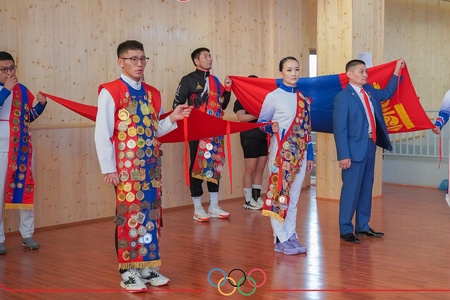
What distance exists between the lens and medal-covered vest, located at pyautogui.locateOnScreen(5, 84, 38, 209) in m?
5.42

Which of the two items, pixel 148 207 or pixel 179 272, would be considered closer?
pixel 148 207

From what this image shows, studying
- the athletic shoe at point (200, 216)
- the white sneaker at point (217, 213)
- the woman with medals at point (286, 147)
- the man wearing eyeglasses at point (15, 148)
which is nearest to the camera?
the woman with medals at point (286, 147)

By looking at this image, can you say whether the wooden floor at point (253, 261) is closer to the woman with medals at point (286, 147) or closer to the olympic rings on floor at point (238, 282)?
the olympic rings on floor at point (238, 282)

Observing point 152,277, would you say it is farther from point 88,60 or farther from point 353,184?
point 88,60

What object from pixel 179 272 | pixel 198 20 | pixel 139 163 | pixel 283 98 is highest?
pixel 198 20

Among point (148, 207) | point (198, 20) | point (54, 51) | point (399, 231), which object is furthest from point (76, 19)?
point (399, 231)

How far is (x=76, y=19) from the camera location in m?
6.54

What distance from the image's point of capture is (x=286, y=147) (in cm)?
512

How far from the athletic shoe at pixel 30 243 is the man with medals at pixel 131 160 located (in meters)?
1.57

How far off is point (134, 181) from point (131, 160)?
0.44 ft

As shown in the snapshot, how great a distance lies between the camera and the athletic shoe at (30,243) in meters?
5.50

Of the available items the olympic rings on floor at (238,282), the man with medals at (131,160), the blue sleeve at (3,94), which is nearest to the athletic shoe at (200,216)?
the olympic rings on floor at (238,282)

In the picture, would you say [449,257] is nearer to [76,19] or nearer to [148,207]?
[148,207]

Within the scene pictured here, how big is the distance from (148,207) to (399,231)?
290cm
